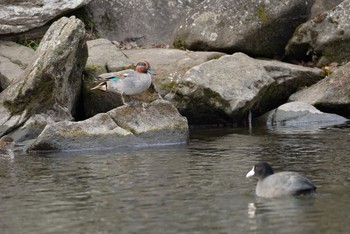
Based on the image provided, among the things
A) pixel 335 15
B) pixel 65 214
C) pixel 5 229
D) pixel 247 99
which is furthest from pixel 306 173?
pixel 335 15

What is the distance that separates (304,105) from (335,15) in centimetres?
324

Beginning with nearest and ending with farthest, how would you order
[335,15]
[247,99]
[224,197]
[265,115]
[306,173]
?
1. [224,197]
2. [306,173]
3. [247,99]
4. [265,115]
5. [335,15]

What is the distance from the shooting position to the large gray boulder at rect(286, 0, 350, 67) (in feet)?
71.2

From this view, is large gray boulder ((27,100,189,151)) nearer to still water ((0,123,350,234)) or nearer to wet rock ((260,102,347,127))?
still water ((0,123,350,234))

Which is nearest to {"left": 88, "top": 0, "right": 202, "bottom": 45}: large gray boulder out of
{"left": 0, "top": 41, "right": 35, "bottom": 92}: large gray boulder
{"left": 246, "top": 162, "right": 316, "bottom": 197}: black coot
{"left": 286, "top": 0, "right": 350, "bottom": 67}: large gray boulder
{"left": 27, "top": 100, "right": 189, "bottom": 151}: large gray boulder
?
{"left": 0, "top": 41, "right": 35, "bottom": 92}: large gray boulder

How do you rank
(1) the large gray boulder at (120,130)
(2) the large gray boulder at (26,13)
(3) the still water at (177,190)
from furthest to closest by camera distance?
1. (2) the large gray boulder at (26,13)
2. (1) the large gray boulder at (120,130)
3. (3) the still water at (177,190)

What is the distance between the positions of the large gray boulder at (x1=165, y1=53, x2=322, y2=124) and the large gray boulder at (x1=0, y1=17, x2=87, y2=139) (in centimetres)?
247

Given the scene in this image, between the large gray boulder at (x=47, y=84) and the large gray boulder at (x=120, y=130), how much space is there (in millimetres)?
1602

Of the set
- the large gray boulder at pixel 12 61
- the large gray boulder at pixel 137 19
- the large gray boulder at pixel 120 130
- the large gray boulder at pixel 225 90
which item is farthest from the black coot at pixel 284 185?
the large gray boulder at pixel 137 19

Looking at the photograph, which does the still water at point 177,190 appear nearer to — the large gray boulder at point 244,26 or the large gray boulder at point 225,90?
the large gray boulder at point 225,90

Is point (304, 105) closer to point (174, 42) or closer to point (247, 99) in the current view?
point (247, 99)

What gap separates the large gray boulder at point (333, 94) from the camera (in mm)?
19688

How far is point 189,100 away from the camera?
18891 mm

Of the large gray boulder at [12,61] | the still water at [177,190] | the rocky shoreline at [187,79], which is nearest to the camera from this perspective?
the still water at [177,190]
